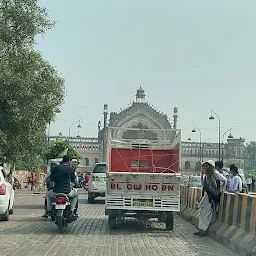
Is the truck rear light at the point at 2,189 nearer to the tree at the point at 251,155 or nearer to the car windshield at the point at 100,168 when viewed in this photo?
the car windshield at the point at 100,168

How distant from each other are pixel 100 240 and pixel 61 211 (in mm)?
1358

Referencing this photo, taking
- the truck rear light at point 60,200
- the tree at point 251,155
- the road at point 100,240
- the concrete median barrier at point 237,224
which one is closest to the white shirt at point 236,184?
the road at point 100,240

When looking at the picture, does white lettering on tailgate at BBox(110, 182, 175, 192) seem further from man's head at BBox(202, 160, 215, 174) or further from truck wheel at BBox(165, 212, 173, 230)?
man's head at BBox(202, 160, 215, 174)

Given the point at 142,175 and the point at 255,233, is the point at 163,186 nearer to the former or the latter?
the point at 142,175

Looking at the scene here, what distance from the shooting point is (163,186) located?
13828 millimetres

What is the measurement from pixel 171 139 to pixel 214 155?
98.0 meters

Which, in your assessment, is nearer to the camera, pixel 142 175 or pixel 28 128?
pixel 142 175

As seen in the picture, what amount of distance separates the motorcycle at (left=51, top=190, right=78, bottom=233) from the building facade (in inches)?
3382

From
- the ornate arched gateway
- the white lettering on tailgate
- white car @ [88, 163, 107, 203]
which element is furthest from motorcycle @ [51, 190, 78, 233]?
the ornate arched gateway

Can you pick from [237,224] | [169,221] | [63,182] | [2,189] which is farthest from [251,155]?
[237,224]

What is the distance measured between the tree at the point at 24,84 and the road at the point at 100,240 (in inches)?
430

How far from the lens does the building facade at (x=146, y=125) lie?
3935 inches

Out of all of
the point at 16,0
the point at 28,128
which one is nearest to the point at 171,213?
the point at 28,128

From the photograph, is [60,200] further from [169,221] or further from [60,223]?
[169,221]
